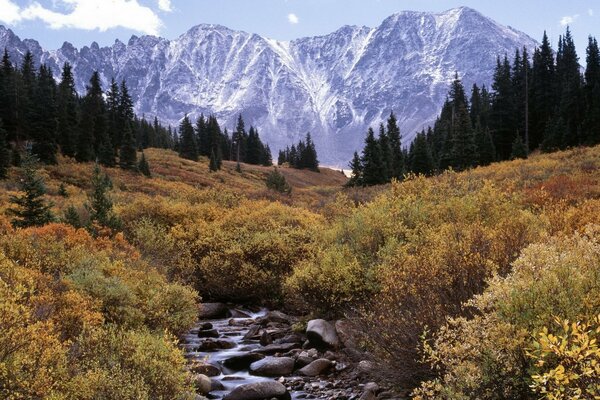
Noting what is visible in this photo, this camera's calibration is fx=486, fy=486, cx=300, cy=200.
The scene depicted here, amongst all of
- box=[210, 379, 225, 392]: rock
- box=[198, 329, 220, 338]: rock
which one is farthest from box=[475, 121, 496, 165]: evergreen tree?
box=[210, 379, 225, 392]: rock

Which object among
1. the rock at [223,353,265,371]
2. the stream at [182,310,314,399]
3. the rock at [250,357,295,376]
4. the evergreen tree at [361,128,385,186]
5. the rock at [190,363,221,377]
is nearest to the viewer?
the stream at [182,310,314,399]

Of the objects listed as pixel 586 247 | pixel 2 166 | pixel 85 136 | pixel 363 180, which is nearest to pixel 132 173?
pixel 85 136

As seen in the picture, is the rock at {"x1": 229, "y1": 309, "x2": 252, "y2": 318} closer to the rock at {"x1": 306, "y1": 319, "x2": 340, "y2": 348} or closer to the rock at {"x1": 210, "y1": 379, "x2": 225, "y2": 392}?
the rock at {"x1": 306, "y1": 319, "x2": 340, "y2": 348}

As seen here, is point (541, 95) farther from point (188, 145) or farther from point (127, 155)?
point (188, 145)

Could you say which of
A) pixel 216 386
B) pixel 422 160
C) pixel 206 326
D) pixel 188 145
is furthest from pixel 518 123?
pixel 216 386

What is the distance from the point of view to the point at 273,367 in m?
12.9

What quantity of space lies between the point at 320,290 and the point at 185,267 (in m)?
8.11

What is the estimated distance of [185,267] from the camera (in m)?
21.1

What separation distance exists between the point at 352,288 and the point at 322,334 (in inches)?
65.3

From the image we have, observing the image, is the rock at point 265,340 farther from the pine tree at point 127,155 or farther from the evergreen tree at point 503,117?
the evergreen tree at point 503,117

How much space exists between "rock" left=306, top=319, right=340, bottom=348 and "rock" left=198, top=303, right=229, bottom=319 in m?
5.53

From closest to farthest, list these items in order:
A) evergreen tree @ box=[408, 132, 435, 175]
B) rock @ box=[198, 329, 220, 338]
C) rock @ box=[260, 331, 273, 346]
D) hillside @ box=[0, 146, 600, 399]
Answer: hillside @ box=[0, 146, 600, 399] < rock @ box=[260, 331, 273, 346] < rock @ box=[198, 329, 220, 338] < evergreen tree @ box=[408, 132, 435, 175]

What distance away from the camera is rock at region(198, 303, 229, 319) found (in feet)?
61.8

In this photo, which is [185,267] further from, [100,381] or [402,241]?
[100,381]
